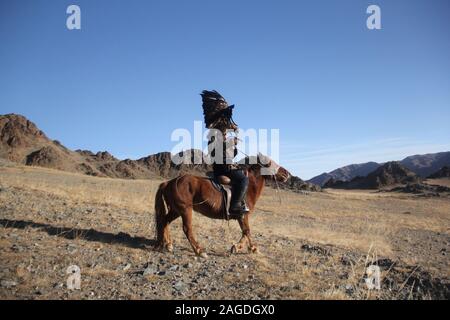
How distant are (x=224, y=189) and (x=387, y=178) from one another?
305 ft

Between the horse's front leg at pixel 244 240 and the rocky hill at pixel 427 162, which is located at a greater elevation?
the rocky hill at pixel 427 162

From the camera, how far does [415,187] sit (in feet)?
228

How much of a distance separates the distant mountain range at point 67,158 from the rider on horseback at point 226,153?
55599mm

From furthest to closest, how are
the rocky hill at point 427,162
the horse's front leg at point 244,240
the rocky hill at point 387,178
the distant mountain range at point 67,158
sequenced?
1. the rocky hill at point 427,162
2. the rocky hill at point 387,178
3. the distant mountain range at point 67,158
4. the horse's front leg at point 244,240

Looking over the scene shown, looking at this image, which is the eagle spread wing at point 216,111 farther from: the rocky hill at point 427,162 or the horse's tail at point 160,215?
the rocky hill at point 427,162

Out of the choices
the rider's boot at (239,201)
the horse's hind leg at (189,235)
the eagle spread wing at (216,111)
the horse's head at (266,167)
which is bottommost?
the horse's hind leg at (189,235)

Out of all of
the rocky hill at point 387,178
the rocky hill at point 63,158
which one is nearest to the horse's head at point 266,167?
the rocky hill at point 63,158

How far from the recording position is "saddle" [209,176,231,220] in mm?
8703

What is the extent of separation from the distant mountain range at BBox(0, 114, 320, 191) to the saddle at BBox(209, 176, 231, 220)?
55.7 metres

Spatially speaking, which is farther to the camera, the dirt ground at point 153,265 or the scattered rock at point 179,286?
the scattered rock at point 179,286

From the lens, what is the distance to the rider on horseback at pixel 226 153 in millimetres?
8766

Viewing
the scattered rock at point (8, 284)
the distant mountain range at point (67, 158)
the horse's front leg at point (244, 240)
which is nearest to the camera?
the scattered rock at point (8, 284)
